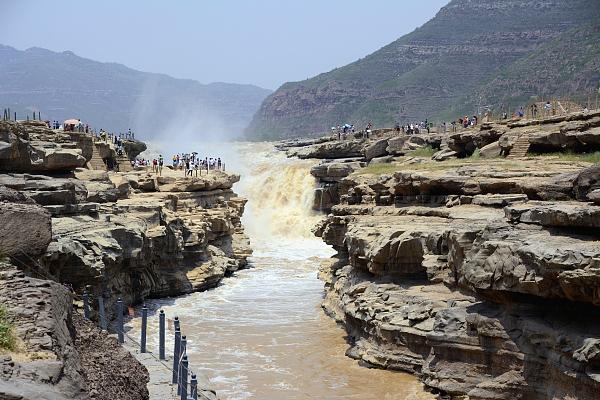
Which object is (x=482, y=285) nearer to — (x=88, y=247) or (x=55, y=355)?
(x=55, y=355)

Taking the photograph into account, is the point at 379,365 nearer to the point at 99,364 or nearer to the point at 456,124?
the point at 99,364

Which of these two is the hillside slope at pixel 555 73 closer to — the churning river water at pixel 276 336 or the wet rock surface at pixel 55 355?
the churning river water at pixel 276 336

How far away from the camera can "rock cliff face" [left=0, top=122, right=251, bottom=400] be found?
6.57 metres

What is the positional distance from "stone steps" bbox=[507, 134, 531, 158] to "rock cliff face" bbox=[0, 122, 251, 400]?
36.9ft

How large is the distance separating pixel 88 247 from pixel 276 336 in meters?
5.19

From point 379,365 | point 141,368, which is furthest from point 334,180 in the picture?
point 141,368

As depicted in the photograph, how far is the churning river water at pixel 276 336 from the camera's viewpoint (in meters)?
15.5

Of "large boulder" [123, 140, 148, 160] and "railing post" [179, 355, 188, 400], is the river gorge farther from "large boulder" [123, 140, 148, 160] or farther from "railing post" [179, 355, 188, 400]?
"large boulder" [123, 140, 148, 160]

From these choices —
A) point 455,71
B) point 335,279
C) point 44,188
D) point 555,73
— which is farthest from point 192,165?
point 455,71

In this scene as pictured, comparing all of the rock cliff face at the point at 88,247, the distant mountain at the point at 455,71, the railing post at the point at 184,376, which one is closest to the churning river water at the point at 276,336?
the rock cliff face at the point at 88,247

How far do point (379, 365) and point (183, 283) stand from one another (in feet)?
38.1

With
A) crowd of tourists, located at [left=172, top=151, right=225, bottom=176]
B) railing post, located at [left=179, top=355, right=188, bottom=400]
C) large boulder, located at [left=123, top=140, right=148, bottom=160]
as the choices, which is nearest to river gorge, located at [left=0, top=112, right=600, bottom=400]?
railing post, located at [left=179, top=355, right=188, bottom=400]

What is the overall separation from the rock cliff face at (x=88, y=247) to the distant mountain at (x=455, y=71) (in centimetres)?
5432

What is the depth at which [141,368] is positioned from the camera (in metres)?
8.70
